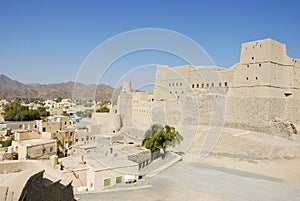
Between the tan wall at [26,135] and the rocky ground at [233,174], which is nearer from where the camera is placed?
the rocky ground at [233,174]

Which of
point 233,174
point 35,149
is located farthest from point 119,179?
point 35,149

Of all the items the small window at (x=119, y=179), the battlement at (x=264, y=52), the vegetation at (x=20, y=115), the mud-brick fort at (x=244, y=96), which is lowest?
the small window at (x=119, y=179)

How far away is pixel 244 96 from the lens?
1577 cm

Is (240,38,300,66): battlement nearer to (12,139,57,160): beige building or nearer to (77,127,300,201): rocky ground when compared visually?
(77,127,300,201): rocky ground

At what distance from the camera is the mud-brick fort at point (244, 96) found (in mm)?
14750

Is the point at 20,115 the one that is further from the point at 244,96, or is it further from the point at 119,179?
the point at 119,179

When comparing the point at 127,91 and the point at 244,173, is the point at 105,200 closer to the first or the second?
the point at 244,173

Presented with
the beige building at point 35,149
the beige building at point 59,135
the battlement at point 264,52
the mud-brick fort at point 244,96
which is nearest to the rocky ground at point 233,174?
the mud-brick fort at point 244,96

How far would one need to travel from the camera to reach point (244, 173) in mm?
9648

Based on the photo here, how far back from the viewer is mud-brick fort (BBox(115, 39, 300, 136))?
14.8m

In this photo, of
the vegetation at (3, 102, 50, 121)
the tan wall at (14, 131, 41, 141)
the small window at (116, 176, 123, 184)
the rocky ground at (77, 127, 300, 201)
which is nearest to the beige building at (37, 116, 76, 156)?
the tan wall at (14, 131, 41, 141)

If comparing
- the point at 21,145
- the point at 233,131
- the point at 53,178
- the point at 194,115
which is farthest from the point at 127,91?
the point at 53,178

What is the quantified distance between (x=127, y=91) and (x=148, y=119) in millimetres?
5789

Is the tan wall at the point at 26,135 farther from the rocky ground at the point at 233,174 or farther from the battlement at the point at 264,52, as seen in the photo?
the battlement at the point at 264,52
